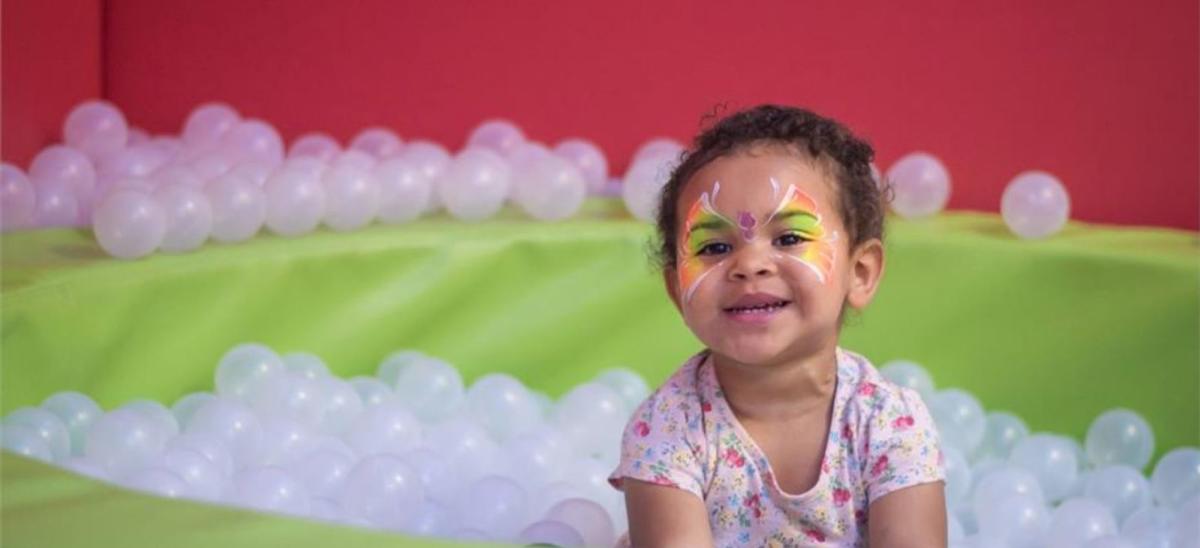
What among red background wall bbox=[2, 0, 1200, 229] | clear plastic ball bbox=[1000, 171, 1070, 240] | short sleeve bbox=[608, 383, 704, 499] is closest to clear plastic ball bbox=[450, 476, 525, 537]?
short sleeve bbox=[608, 383, 704, 499]

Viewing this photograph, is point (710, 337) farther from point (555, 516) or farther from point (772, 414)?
point (555, 516)

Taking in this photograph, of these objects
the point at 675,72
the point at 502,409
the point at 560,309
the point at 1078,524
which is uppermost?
the point at 675,72

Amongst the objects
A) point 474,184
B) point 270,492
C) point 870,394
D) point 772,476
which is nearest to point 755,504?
point 772,476

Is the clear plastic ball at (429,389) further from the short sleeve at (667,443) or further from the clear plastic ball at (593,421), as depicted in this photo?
the short sleeve at (667,443)

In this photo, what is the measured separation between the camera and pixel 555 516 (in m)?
1.67

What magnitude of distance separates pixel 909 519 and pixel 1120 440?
30.4 inches

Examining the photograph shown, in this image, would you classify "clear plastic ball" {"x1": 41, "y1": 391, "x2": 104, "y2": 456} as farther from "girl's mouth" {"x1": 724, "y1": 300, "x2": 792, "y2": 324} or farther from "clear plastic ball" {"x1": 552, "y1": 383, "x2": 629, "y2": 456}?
"girl's mouth" {"x1": 724, "y1": 300, "x2": 792, "y2": 324}

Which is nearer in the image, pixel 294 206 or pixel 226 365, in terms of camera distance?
pixel 226 365

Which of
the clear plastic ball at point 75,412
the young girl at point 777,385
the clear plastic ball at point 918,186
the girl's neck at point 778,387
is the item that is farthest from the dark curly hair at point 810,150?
the clear plastic ball at point 918,186

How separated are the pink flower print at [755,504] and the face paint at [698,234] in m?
0.17

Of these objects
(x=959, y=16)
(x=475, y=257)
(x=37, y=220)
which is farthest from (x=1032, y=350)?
(x=37, y=220)

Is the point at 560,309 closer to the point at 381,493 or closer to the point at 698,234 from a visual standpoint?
the point at 381,493

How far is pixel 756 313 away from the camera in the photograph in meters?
1.39

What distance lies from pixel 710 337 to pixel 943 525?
243 mm
